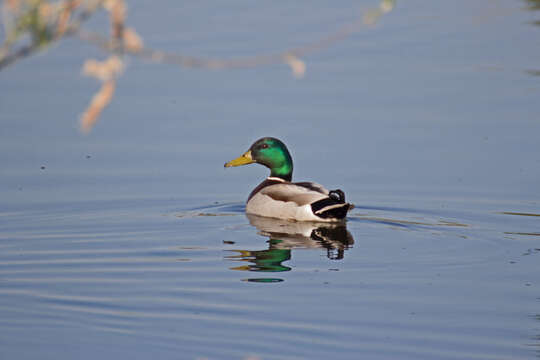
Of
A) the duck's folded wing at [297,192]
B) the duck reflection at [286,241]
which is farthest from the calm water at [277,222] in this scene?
the duck's folded wing at [297,192]

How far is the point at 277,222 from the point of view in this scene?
12086 millimetres

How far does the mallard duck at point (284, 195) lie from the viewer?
11539mm

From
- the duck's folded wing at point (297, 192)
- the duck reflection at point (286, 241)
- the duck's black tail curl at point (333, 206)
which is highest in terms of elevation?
the duck's folded wing at point (297, 192)

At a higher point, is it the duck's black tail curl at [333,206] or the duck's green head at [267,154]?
the duck's green head at [267,154]

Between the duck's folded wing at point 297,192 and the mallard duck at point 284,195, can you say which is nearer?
the mallard duck at point 284,195

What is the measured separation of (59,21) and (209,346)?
11.0 ft

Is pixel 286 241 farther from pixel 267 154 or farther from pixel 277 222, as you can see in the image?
pixel 267 154

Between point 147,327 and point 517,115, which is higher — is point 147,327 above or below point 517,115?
below

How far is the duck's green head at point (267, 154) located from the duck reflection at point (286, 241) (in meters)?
1.18

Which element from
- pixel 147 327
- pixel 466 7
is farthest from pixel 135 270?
pixel 466 7

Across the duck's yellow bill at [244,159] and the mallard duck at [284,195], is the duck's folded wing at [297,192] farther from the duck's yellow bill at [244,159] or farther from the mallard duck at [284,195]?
the duck's yellow bill at [244,159]

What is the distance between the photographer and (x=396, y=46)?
61.6 feet

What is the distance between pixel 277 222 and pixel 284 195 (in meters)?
0.35

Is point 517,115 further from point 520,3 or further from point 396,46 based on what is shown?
point 520,3
